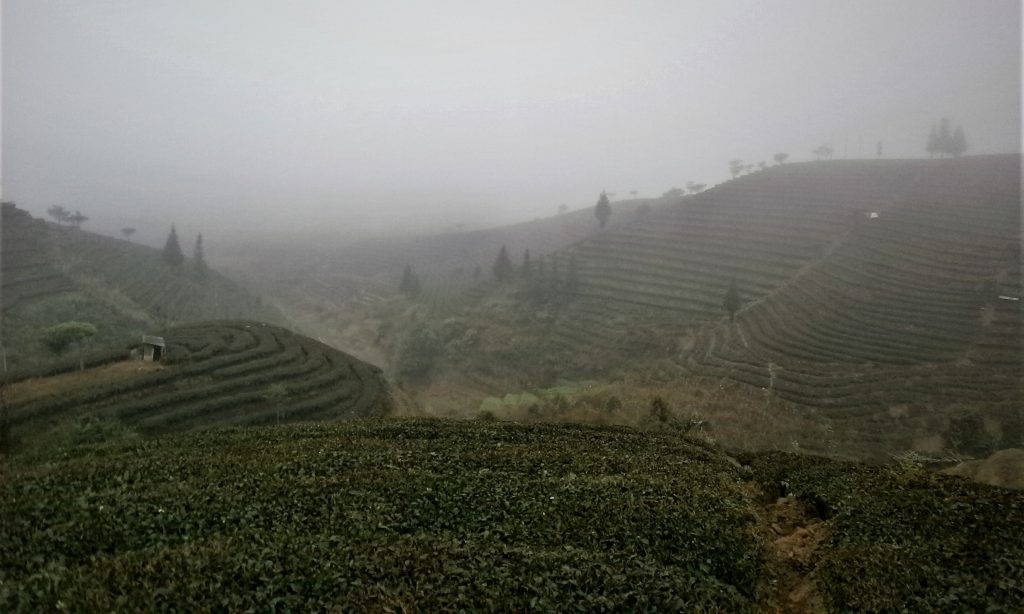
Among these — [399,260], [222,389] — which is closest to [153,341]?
[222,389]

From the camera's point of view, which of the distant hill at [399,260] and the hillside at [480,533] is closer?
the hillside at [480,533]

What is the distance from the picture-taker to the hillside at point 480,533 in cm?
942

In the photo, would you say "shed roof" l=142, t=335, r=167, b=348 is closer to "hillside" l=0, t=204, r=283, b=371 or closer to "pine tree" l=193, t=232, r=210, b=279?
"hillside" l=0, t=204, r=283, b=371

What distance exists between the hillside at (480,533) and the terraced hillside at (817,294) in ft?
108

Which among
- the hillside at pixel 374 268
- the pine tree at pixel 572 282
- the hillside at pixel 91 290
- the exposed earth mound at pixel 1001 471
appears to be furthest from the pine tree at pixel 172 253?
the exposed earth mound at pixel 1001 471

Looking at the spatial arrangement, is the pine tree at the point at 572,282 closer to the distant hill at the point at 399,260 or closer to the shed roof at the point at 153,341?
the distant hill at the point at 399,260

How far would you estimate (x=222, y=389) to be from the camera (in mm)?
32281

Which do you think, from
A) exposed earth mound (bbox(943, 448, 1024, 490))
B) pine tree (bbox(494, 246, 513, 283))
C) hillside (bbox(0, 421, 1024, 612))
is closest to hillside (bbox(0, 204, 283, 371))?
hillside (bbox(0, 421, 1024, 612))

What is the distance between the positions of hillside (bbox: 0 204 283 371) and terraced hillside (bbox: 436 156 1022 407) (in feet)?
132

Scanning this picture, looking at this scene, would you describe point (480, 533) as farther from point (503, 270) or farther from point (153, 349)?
point (503, 270)

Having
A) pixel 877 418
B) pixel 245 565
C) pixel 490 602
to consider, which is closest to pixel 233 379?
pixel 245 565

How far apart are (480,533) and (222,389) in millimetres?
26637

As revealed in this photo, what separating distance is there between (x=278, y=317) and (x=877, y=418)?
85531 mm

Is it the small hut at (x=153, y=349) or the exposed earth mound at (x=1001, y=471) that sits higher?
the small hut at (x=153, y=349)
